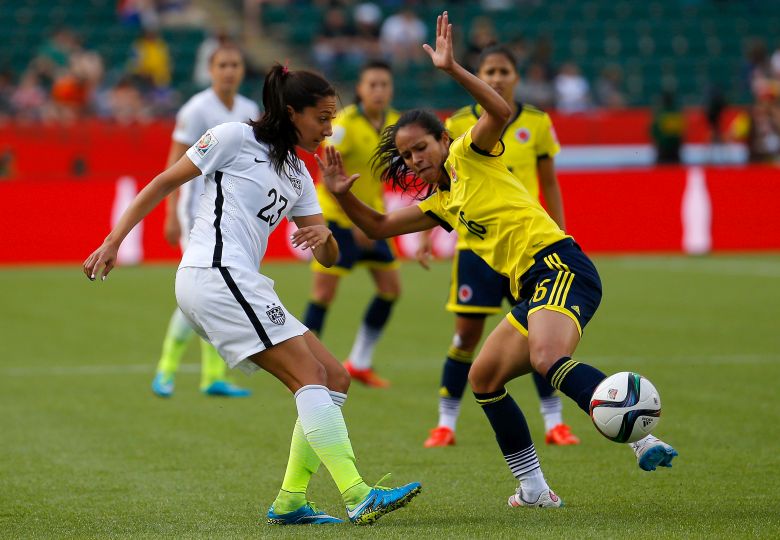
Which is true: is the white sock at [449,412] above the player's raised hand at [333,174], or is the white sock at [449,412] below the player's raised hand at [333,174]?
below

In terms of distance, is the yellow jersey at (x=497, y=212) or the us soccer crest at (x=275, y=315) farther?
the yellow jersey at (x=497, y=212)

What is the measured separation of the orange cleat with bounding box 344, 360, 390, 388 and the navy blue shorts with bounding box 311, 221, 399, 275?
800 mm

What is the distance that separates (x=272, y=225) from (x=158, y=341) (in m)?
7.43

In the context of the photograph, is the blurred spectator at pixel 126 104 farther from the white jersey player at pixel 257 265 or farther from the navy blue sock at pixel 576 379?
the navy blue sock at pixel 576 379

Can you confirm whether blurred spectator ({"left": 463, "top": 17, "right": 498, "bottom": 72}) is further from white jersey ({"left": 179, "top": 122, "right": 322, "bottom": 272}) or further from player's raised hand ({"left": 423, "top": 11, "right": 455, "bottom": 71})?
white jersey ({"left": 179, "top": 122, "right": 322, "bottom": 272})

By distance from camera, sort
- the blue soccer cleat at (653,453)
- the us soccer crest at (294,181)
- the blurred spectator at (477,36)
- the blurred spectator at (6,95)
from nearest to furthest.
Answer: the blue soccer cleat at (653,453)
the us soccer crest at (294,181)
the blurred spectator at (477,36)
the blurred spectator at (6,95)

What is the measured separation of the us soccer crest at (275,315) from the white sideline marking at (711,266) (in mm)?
13345

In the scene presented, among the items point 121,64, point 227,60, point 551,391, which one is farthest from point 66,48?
point 551,391

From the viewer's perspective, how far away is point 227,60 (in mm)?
9758

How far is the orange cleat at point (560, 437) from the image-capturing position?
7.91 meters

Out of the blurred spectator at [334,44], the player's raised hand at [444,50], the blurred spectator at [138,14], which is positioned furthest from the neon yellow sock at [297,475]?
the blurred spectator at [138,14]

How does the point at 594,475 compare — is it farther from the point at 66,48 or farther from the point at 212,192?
the point at 66,48

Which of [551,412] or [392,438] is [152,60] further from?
[551,412]

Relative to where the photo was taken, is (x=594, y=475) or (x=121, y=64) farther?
(x=121, y=64)
